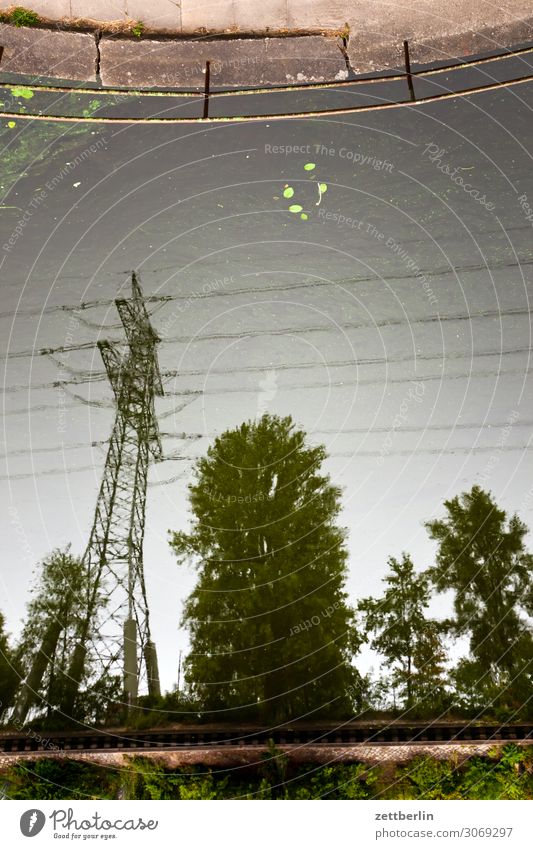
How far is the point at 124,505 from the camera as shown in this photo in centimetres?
730

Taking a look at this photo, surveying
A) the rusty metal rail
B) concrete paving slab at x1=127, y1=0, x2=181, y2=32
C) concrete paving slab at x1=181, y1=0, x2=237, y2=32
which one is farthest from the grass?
the rusty metal rail

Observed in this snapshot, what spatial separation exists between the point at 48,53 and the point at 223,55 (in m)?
1.74

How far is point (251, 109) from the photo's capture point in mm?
7391

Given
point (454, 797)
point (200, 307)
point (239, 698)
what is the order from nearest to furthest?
point (454, 797) < point (239, 698) < point (200, 307)

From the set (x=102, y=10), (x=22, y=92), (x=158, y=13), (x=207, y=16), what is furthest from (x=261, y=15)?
(x=22, y=92)

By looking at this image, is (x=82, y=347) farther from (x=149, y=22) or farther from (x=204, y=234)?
(x=149, y=22)

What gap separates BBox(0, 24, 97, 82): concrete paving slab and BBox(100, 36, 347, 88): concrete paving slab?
0.16 meters

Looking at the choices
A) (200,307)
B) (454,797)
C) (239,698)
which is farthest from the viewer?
(200,307)

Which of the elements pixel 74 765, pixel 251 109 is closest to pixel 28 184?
Result: pixel 251 109

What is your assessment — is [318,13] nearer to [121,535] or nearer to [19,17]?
[19,17]

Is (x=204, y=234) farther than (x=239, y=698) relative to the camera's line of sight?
Yes

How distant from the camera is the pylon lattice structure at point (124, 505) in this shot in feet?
23.6

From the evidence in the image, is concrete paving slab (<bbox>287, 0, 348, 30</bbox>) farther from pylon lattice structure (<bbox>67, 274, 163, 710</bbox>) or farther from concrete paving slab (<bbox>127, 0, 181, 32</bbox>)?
pylon lattice structure (<bbox>67, 274, 163, 710</bbox>)

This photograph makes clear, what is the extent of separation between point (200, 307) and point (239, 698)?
12.4 ft
